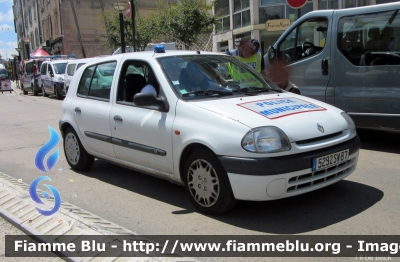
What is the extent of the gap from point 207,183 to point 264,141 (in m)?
0.72

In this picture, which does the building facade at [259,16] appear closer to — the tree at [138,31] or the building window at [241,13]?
the building window at [241,13]

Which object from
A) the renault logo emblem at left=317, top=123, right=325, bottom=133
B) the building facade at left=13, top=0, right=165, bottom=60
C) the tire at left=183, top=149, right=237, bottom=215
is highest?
the building facade at left=13, top=0, right=165, bottom=60

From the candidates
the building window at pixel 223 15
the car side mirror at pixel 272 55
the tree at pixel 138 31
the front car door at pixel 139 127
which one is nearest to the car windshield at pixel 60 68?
the tree at pixel 138 31

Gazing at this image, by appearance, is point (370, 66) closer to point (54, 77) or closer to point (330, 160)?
point (330, 160)

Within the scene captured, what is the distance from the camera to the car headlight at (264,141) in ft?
12.5

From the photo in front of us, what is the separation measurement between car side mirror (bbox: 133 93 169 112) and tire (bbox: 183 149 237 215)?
65 cm

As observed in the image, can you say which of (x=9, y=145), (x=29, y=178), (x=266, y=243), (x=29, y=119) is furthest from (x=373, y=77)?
(x=29, y=119)

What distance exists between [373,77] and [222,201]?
3.86 m

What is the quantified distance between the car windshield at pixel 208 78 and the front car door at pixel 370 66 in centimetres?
224

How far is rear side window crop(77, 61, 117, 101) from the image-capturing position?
216 inches

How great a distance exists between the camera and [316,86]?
746 centimetres

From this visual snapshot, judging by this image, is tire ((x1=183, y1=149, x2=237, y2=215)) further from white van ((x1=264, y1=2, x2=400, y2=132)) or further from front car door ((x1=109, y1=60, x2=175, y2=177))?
white van ((x1=264, y1=2, x2=400, y2=132))

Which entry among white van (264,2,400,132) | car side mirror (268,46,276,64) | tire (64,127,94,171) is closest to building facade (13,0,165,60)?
car side mirror (268,46,276,64)

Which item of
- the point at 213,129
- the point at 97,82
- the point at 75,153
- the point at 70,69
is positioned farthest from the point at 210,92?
the point at 70,69
